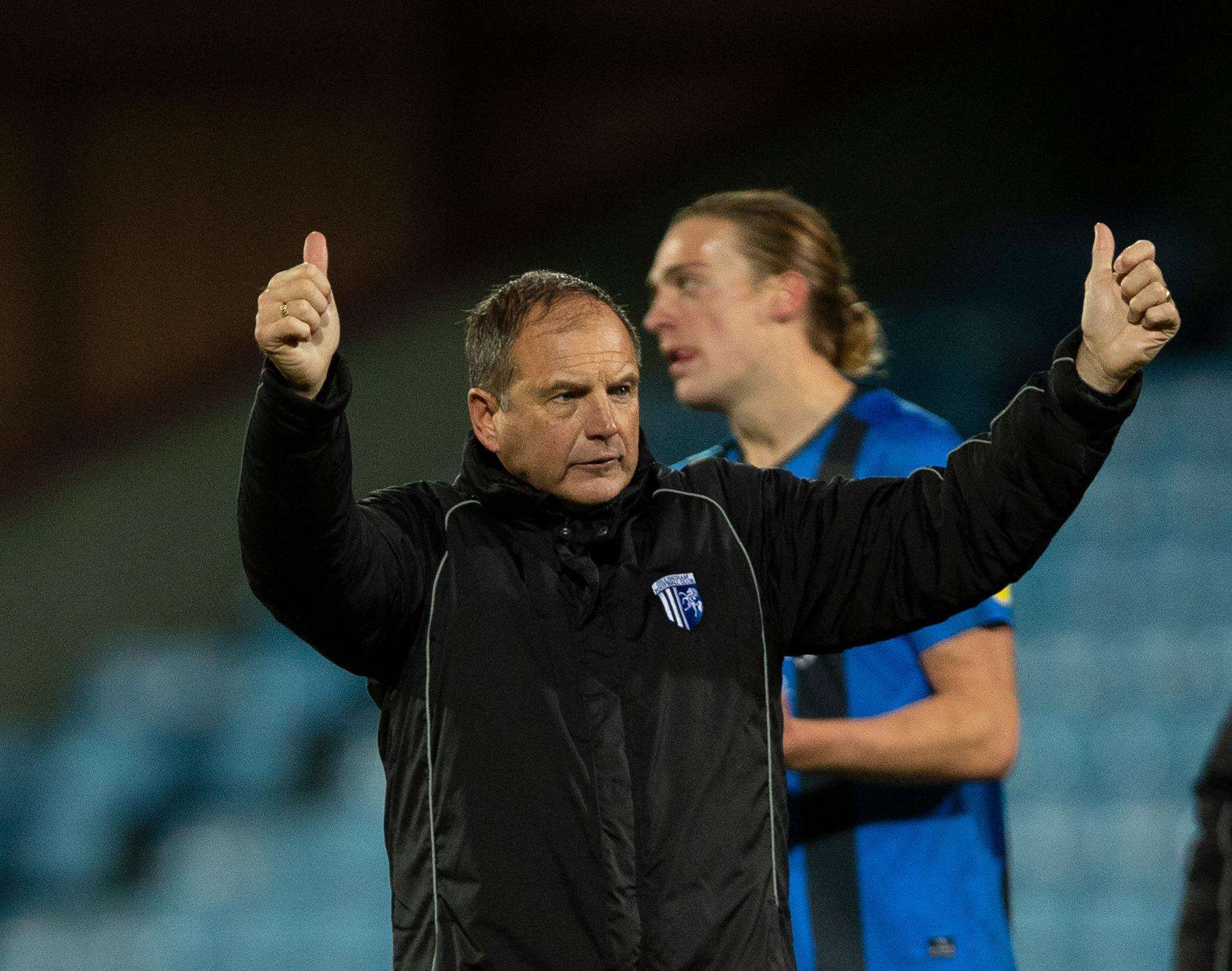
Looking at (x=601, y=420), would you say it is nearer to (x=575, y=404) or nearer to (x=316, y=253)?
(x=575, y=404)

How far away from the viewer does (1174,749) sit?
228 inches

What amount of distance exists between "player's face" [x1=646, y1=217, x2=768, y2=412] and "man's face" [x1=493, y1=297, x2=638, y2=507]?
95cm

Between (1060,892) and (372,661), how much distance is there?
163 inches

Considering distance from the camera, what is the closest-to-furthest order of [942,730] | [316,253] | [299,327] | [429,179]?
[299,327], [316,253], [942,730], [429,179]

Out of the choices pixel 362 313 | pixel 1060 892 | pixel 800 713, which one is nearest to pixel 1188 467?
pixel 1060 892

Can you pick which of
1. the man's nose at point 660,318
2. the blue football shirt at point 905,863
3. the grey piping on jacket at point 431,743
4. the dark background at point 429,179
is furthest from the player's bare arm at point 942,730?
the dark background at point 429,179

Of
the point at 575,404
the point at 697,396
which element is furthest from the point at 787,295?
the point at 575,404

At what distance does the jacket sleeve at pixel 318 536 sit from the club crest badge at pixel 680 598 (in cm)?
27

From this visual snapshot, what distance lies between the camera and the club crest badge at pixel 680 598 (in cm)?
188

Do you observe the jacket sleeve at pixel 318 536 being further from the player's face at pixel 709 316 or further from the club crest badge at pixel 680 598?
the player's face at pixel 709 316

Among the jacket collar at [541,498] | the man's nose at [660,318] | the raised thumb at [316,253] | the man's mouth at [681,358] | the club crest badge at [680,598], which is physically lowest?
the club crest badge at [680,598]

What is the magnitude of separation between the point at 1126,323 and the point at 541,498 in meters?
0.66

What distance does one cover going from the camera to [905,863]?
2.52 m

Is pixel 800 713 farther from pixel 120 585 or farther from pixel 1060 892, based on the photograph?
pixel 120 585
